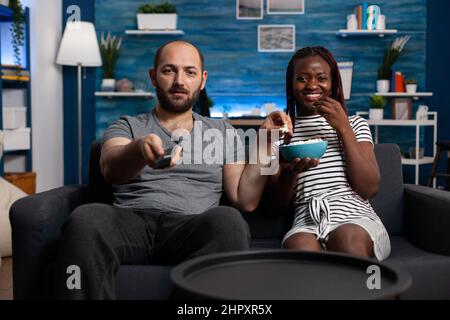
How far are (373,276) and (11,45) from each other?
4.00 m

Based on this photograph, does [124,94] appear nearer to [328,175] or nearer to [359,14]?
[359,14]

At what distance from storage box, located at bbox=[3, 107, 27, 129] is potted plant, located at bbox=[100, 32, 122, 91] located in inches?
39.9

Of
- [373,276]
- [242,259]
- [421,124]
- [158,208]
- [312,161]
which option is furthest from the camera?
[421,124]

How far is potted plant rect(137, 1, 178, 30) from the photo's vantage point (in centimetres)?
525

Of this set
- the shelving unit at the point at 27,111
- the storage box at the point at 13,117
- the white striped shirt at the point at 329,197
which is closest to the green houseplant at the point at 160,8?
the shelving unit at the point at 27,111

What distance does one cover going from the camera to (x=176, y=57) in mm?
2051

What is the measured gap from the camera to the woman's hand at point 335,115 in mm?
1951

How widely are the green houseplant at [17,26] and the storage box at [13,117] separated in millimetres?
367

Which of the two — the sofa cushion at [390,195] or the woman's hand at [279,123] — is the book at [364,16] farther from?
the woman's hand at [279,123]

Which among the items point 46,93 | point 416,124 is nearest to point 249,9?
point 416,124

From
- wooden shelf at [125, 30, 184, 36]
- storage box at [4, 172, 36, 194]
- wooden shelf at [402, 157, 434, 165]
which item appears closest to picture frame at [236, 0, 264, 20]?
wooden shelf at [125, 30, 184, 36]

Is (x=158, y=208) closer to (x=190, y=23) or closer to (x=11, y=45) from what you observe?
(x=11, y=45)

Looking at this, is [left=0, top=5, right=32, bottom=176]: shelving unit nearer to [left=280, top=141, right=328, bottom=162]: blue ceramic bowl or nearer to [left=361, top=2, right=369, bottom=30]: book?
[left=361, top=2, right=369, bottom=30]: book

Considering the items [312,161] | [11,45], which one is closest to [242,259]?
[312,161]
